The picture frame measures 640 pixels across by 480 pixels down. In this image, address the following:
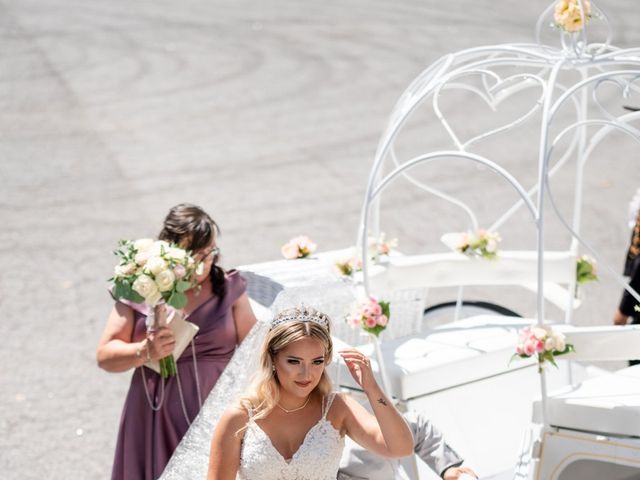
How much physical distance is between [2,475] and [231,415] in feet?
7.56

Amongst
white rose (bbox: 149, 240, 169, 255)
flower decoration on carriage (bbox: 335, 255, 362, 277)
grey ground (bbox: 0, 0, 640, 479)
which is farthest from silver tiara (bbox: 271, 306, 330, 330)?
grey ground (bbox: 0, 0, 640, 479)

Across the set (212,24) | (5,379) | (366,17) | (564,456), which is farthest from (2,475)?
(366,17)

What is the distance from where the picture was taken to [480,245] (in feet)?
16.8

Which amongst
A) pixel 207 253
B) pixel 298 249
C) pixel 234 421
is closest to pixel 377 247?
pixel 298 249

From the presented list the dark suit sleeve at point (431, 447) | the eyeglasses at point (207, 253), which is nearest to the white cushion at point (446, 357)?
the dark suit sleeve at point (431, 447)

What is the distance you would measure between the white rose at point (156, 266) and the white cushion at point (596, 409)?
4.97 feet

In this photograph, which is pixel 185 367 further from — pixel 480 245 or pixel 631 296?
pixel 631 296

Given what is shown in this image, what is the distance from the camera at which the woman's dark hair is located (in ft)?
12.6

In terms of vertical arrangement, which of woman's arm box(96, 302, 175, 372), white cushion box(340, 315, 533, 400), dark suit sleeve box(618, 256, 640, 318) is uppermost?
woman's arm box(96, 302, 175, 372)

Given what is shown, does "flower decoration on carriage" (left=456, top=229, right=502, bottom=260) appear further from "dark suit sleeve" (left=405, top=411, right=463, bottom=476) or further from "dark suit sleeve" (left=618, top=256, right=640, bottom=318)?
"dark suit sleeve" (left=405, top=411, right=463, bottom=476)

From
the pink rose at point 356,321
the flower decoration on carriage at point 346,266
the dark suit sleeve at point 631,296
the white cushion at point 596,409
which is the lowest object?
the dark suit sleeve at point 631,296

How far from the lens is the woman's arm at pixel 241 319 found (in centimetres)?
402

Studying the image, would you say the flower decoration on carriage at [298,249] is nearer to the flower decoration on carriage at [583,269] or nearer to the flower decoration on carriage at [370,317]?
the flower decoration on carriage at [370,317]

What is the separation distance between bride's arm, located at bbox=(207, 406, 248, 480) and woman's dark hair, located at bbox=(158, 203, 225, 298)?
91 centimetres
